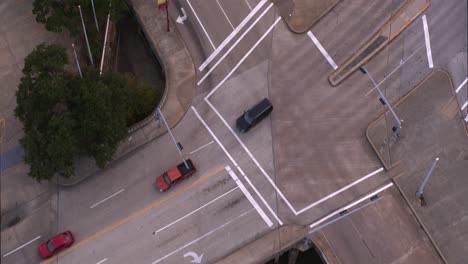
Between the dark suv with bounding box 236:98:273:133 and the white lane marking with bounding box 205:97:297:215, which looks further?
the dark suv with bounding box 236:98:273:133

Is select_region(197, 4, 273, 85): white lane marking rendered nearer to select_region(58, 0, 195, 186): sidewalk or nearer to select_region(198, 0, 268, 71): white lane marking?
select_region(198, 0, 268, 71): white lane marking

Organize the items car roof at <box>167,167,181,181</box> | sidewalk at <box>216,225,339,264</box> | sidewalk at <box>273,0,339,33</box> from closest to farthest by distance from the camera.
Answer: sidewalk at <box>216,225,339,264</box> < car roof at <box>167,167,181,181</box> < sidewalk at <box>273,0,339,33</box>

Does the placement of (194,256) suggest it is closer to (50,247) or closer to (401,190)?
(50,247)

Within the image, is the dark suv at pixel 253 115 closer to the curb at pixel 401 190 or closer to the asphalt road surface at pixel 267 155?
the asphalt road surface at pixel 267 155

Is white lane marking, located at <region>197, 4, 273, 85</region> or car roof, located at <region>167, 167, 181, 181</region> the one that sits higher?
white lane marking, located at <region>197, 4, 273, 85</region>

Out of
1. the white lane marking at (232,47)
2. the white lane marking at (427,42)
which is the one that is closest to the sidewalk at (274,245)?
the white lane marking at (232,47)

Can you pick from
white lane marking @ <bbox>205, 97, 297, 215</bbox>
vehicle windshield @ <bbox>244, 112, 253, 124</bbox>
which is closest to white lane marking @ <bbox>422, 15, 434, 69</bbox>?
vehicle windshield @ <bbox>244, 112, 253, 124</bbox>

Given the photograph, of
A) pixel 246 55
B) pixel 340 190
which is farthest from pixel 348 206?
pixel 246 55
